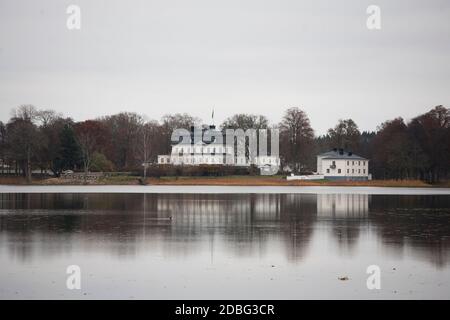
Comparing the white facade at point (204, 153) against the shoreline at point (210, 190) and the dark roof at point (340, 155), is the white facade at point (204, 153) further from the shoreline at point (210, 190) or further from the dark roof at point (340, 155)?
the shoreline at point (210, 190)

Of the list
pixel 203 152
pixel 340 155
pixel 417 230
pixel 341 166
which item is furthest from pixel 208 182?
pixel 417 230

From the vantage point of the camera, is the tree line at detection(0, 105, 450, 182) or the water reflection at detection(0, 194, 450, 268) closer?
the water reflection at detection(0, 194, 450, 268)

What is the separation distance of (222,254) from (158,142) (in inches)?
4231

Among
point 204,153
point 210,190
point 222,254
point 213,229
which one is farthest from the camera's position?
point 204,153

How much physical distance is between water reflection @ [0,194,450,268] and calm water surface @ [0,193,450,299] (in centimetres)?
4

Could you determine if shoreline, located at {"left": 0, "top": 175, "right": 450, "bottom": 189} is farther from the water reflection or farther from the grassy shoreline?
the water reflection

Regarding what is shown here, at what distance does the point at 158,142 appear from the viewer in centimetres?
12788

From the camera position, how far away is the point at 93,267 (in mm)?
18750

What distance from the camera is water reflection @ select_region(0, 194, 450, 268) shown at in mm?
22406

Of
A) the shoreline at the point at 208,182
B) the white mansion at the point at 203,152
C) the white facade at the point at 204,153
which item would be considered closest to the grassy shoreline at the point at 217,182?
the shoreline at the point at 208,182

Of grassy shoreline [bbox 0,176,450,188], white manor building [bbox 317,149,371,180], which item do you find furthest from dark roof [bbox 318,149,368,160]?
grassy shoreline [bbox 0,176,450,188]

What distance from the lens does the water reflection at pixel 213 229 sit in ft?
73.5

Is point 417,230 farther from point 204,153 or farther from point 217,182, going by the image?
point 204,153
